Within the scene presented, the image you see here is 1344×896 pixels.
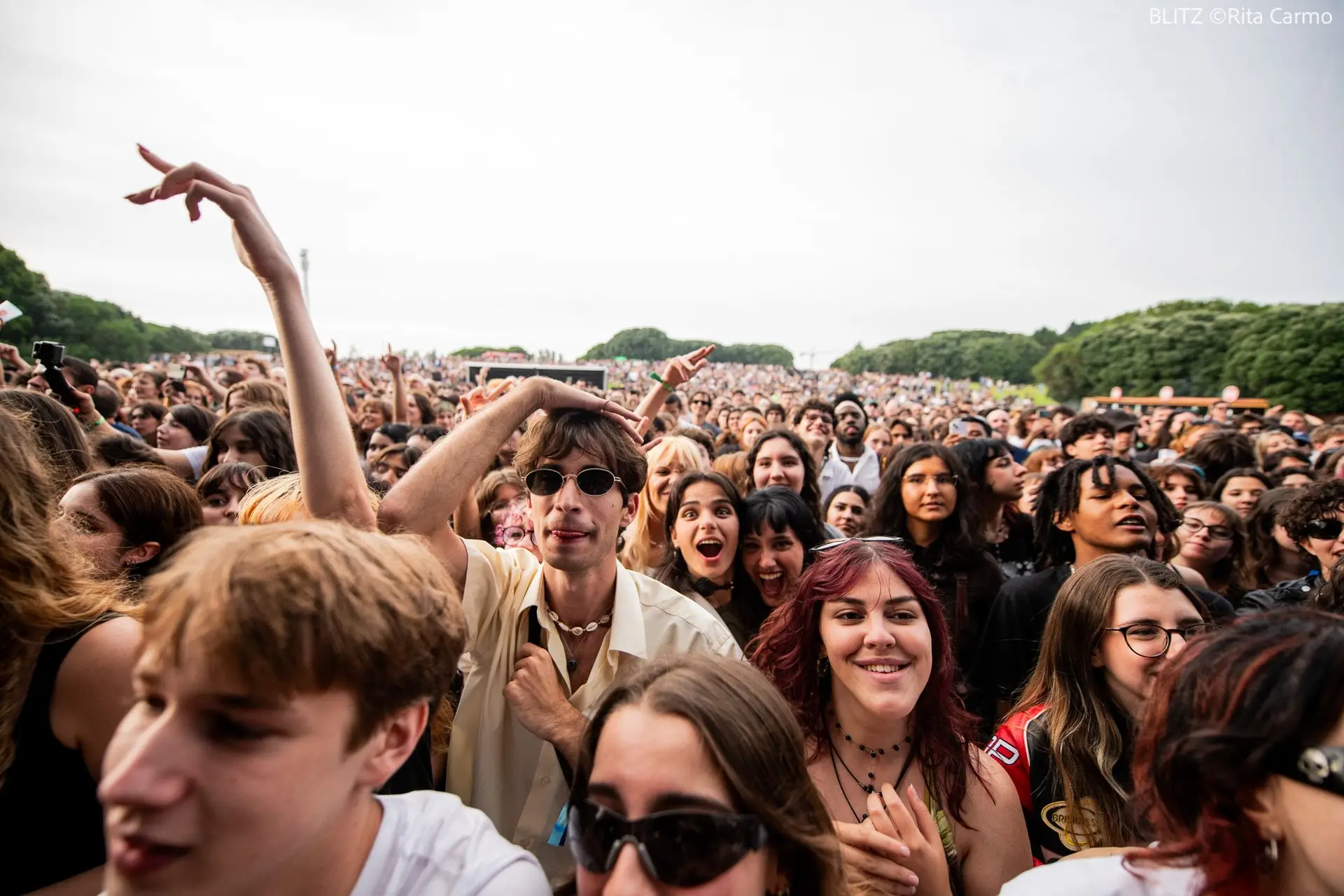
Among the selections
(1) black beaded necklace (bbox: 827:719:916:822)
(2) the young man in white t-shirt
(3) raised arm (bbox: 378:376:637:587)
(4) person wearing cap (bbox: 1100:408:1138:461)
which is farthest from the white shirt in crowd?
(2) the young man in white t-shirt

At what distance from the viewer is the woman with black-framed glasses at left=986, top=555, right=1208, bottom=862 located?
2.22 metres

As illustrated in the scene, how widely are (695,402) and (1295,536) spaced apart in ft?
36.6

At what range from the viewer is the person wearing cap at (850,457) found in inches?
287

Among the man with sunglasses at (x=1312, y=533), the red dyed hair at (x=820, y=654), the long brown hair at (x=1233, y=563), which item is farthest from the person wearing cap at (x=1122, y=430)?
the red dyed hair at (x=820, y=654)

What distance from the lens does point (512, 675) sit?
240cm

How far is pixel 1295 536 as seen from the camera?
4203 mm

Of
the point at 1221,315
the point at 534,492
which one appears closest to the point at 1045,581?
the point at 534,492

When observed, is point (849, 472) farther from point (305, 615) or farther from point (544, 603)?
point (305, 615)

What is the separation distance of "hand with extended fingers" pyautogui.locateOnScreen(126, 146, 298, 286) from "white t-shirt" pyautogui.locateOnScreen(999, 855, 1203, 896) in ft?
8.02

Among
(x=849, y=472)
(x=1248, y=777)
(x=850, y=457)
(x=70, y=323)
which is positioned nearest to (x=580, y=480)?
(x=1248, y=777)

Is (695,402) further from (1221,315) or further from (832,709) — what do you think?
(1221,315)

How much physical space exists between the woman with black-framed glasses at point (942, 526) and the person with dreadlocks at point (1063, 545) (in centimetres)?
33

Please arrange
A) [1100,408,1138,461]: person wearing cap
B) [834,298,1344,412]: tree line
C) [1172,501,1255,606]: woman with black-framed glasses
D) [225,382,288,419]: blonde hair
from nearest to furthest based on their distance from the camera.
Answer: [1172,501,1255,606]: woman with black-framed glasses < [225,382,288,419]: blonde hair < [1100,408,1138,461]: person wearing cap < [834,298,1344,412]: tree line

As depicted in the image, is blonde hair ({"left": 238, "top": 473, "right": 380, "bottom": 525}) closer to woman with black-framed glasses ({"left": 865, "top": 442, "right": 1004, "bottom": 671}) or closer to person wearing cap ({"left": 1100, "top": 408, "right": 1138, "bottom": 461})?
woman with black-framed glasses ({"left": 865, "top": 442, "right": 1004, "bottom": 671})
